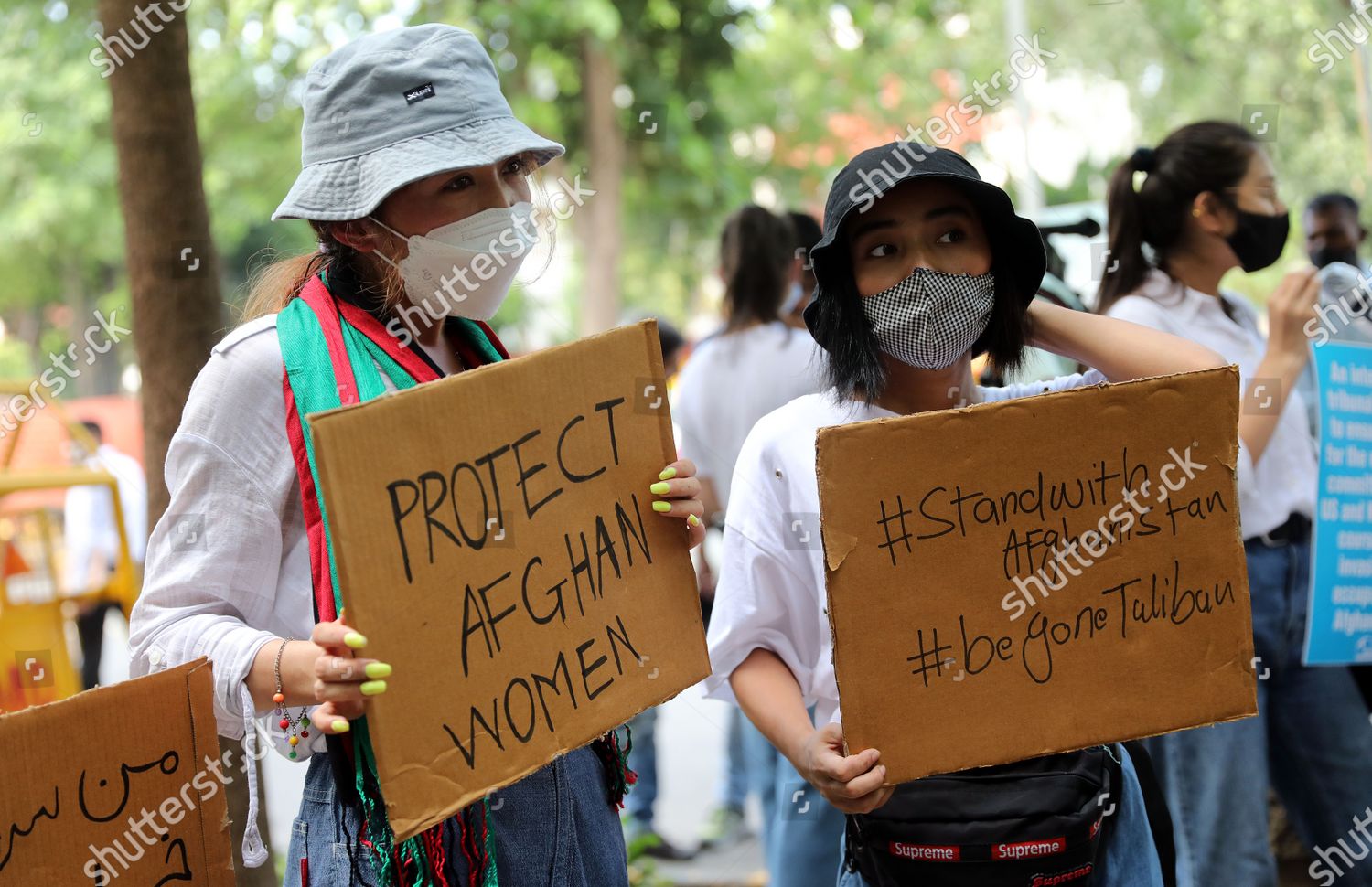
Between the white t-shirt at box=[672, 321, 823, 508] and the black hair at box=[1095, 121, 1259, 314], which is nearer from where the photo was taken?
the black hair at box=[1095, 121, 1259, 314]

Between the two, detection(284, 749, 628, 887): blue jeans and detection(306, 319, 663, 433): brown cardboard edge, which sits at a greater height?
detection(306, 319, 663, 433): brown cardboard edge

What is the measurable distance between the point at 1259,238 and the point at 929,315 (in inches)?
56.7

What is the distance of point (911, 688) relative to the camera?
5.85 feet

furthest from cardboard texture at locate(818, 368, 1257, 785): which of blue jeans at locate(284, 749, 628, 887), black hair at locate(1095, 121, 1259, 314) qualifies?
black hair at locate(1095, 121, 1259, 314)

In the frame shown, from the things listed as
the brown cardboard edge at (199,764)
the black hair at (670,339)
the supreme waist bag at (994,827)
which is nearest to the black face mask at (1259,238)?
the supreme waist bag at (994,827)

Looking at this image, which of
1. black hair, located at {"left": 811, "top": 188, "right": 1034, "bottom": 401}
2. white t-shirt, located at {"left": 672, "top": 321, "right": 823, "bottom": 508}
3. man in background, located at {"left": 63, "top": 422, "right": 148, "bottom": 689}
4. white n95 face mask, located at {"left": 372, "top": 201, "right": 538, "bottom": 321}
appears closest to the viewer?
white n95 face mask, located at {"left": 372, "top": 201, "right": 538, "bottom": 321}

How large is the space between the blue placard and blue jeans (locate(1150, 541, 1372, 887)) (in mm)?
43

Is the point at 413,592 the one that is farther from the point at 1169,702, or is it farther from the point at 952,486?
the point at 1169,702

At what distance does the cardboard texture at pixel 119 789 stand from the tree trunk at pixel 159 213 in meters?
1.24

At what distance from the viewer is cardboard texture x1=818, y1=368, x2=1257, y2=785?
177cm

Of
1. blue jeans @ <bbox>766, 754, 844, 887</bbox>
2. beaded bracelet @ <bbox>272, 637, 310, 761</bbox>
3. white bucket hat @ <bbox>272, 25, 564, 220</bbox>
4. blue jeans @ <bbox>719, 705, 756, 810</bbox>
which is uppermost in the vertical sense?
white bucket hat @ <bbox>272, 25, 564, 220</bbox>

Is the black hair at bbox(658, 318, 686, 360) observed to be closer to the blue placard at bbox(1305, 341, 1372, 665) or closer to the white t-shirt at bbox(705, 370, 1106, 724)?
the blue placard at bbox(1305, 341, 1372, 665)

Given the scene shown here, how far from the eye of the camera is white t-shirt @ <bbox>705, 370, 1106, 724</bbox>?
6.76 feet

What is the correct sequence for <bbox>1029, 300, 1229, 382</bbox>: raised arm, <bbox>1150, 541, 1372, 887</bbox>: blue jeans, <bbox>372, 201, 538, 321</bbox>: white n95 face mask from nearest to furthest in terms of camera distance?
<bbox>372, 201, 538, 321</bbox>: white n95 face mask, <bbox>1029, 300, 1229, 382</bbox>: raised arm, <bbox>1150, 541, 1372, 887</bbox>: blue jeans
